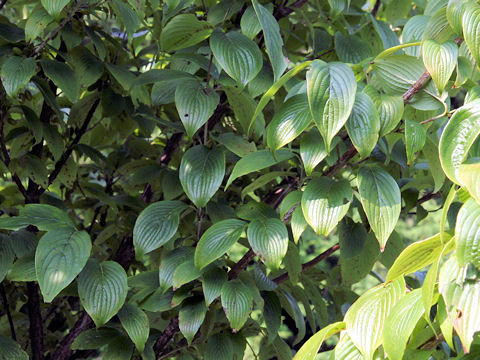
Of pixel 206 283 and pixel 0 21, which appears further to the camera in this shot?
pixel 0 21

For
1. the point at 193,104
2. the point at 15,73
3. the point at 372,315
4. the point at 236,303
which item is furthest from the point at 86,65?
the point at 372,315

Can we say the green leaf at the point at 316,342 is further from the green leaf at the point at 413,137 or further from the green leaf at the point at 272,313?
the green leaf at the point at 272,313

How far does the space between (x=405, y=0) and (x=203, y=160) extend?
0.78 m

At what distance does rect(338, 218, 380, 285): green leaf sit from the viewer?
0.98m

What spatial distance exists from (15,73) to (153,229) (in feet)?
1.10

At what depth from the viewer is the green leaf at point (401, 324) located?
19.7 inches

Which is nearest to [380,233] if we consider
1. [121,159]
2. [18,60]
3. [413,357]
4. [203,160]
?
[413,357]

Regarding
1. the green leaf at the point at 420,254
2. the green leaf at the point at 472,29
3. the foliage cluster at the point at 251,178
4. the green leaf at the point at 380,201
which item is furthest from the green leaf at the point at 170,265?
the green leaf at the point at 472,29

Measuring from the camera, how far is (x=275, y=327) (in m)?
1.04

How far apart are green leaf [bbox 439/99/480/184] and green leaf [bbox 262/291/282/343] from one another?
1.95 ft

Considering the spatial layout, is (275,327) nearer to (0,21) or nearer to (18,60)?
(18,60)

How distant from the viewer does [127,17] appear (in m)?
0.96

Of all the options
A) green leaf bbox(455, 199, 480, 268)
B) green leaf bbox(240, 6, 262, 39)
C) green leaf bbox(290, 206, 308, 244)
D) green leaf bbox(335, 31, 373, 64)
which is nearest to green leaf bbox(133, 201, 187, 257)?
green leaf bbox(290, 206, 308, 244)

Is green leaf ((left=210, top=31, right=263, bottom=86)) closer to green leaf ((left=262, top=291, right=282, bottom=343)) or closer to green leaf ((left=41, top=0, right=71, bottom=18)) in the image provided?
green leaf ((left=41, top=0, right=71, bottom=18))
